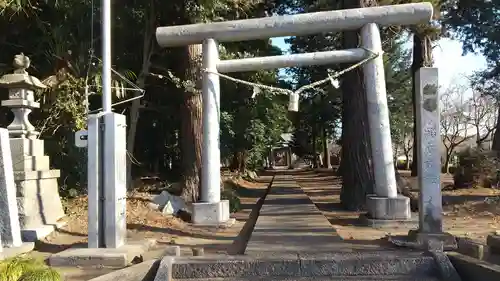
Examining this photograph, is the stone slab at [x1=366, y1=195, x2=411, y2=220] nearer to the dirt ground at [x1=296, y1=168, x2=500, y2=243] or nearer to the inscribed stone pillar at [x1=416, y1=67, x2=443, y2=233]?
the dirt ground at [x1=296, y1=168, x2=500, y2=243]

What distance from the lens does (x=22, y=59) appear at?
402 inches

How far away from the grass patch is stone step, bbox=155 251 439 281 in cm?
130

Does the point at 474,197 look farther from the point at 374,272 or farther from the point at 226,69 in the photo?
the point at 374,272

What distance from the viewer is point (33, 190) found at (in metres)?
10.1

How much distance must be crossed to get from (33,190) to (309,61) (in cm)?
630

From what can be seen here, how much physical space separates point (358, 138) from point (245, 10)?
5385 millimetres

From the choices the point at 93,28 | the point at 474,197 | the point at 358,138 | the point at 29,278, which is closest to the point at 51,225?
the point at 29,278

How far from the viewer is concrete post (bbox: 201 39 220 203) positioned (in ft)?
37.2

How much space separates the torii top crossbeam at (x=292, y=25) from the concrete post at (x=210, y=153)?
328mm

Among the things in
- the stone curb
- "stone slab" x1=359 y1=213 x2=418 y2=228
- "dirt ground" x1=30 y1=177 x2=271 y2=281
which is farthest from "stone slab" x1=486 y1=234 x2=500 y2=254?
the stone curb

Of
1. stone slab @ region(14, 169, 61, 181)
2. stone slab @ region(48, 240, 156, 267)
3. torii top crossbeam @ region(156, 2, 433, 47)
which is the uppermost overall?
torii top crossbeam @ region(156, 2, 433, 47)

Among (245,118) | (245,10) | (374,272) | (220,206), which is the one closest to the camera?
(374,272)

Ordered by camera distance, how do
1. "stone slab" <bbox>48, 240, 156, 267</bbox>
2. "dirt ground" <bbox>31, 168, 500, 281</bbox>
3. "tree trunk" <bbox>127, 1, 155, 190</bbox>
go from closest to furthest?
1. "stone slab" <bbox>48, 240, 156, 267</bbox>
2. "dirt ground" <bbox>31, 168, 500, 281</bbox>
3. "tree trunk" <bbox>127, 1, 155, 190</bbox>

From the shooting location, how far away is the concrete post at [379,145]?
10.7 metres
